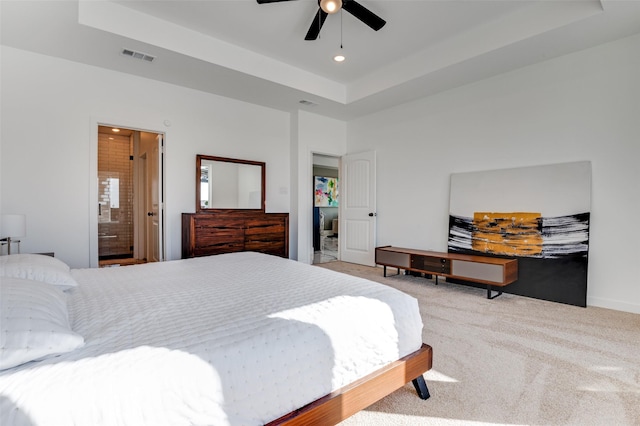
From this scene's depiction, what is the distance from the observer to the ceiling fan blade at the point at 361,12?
2.72 m

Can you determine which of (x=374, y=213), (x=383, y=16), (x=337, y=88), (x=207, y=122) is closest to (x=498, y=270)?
(x=374, y=213)

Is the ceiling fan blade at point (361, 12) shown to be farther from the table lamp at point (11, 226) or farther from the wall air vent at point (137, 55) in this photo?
the table lamp at point (11, 226)

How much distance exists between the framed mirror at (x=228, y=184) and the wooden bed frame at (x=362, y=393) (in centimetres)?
367

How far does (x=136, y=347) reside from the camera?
0.99m

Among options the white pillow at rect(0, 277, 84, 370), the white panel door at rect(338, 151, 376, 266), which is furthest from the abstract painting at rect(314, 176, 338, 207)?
the white pillow at rect(0, 277, 84, 370)

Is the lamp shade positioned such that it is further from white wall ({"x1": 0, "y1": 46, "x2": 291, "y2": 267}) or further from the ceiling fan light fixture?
the ceiling fan light fixture

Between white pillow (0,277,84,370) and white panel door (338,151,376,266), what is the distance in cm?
468

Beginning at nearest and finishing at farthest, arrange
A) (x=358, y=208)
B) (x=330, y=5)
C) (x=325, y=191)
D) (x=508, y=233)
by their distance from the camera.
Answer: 1. (x=330, y=5)
2. (x=508, y=233)
3. (x=358, y=208)
4. (x=325, y=191)

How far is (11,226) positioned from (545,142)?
5.44 m

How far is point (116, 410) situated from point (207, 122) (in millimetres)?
4319

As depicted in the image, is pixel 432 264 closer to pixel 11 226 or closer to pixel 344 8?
pixel 344 8

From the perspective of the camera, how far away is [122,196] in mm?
6477

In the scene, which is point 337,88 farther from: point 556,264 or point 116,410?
point 116,410

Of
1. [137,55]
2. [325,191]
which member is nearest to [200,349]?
[137,55]
